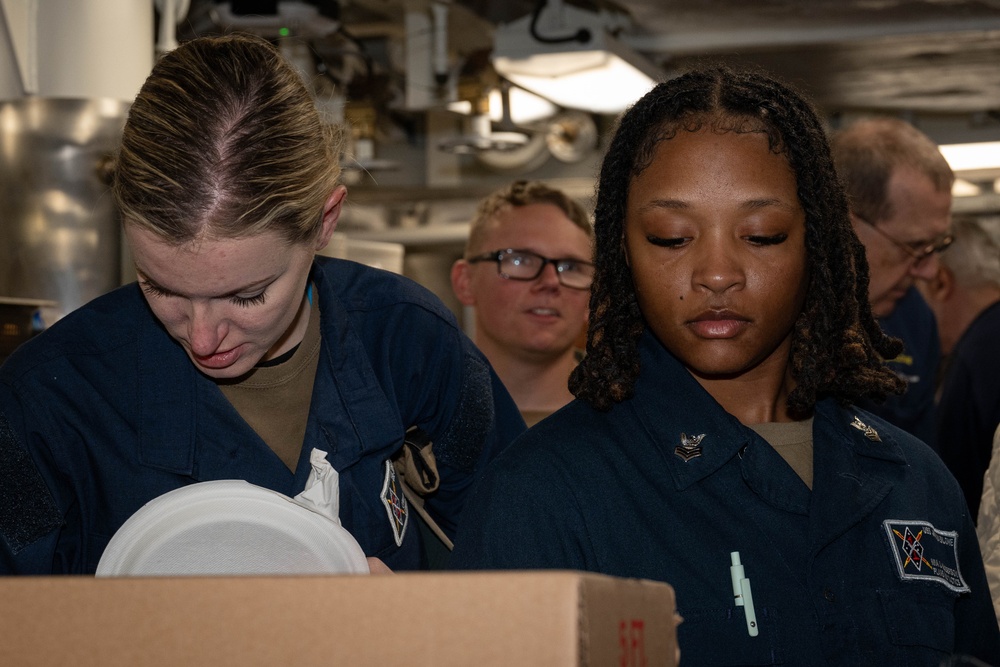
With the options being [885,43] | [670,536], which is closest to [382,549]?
[670,536]

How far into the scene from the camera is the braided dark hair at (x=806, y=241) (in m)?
1.38

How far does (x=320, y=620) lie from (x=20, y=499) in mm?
790

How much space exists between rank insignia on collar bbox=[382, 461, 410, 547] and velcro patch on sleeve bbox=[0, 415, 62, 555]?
0.46 metres

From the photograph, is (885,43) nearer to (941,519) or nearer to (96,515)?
(941,519)

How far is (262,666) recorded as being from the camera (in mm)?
761

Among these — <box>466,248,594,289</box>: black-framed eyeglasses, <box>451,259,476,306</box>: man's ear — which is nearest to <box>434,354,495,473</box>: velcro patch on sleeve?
<box>466,248,594,289</box>: black-framed eyeglasses

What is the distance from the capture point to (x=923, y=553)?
139 cm

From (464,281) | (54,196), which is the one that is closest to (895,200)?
(464,281)

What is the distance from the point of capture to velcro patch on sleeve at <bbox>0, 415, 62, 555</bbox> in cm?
138

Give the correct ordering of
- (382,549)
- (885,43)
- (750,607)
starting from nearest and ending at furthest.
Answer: (750,607)
(382,549)
(885,43)

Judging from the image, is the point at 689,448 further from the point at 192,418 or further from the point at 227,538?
the point at 192,418

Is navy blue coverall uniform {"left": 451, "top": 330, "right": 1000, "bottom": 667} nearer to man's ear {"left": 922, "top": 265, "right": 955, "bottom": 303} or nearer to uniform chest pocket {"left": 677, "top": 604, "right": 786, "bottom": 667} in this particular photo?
uniform chest pocket {"left": 677, "top": 604, "right": 786, "bottom": 667}

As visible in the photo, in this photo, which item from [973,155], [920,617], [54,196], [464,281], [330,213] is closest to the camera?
[920,617]

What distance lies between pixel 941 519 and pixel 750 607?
13.6 inches
